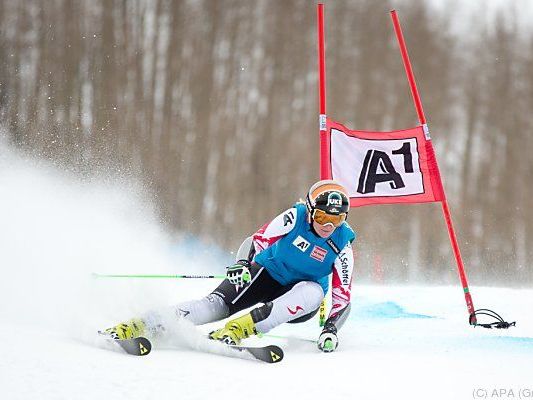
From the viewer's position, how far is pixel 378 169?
15.8 ft

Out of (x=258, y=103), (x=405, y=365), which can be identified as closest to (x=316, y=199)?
(x=405, y=365)

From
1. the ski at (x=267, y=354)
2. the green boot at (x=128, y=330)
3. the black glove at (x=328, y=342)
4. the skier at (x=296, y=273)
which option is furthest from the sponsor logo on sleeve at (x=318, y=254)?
the green boot at (x=128, y=330)

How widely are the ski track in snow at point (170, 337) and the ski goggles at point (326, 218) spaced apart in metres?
0.70

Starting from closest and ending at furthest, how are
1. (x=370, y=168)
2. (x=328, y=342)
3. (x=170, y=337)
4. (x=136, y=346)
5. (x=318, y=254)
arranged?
(x=136, y=346) → (x=170, y=337) → (x=328, y=342) → (x=318, y=254) → (x=370, y=168)

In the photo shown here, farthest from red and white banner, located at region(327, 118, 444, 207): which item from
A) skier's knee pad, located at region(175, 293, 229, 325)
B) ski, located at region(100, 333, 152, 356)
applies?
ski, located at region(100, 333, 152, 356)

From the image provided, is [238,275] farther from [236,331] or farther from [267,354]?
[267,354]

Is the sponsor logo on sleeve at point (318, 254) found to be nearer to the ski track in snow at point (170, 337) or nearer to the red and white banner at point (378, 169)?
the ski track in snow at point (170, 337)

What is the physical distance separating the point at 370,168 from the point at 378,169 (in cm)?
6

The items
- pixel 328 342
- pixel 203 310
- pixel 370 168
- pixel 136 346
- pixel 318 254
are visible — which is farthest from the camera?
pixel 370 168

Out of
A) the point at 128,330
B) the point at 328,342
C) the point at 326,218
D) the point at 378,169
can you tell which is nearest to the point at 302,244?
the point at 326,218

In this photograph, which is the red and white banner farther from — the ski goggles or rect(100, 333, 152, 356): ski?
rect(100, 333, 152, 356): ski

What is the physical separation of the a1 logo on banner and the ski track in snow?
987mm

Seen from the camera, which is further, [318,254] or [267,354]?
[318,254]

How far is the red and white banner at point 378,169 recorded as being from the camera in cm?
480
